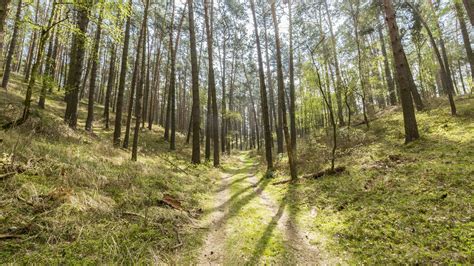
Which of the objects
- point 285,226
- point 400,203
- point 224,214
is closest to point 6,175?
point 224,214

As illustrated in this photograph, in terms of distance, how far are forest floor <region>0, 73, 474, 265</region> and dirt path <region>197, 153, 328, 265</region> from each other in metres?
0.02

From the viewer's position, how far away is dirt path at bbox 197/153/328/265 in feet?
12.8

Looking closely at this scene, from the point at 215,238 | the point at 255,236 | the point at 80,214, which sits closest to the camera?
the point at 80,214

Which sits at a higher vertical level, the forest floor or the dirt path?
the forest floor

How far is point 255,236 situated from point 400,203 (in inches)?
125

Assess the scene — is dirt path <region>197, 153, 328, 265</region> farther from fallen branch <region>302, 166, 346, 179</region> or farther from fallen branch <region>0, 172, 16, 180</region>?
fallen branch <region>0, 172, 16, 180</region>

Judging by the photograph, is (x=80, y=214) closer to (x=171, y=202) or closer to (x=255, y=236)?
(x=171, y=202)

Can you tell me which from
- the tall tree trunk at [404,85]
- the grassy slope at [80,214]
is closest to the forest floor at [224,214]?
the grassy slope at [80,214]

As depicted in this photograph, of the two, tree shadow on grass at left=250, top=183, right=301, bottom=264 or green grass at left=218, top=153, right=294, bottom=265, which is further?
tree shadow on grass at left=250, top=183, right=301, bottom=264

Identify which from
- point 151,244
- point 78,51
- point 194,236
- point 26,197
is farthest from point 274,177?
point 78,51

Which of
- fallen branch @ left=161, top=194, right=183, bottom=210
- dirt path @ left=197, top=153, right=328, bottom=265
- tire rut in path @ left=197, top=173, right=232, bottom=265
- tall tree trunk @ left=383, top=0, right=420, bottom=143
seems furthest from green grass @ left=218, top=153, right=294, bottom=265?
tall tree trunk @ left=383, top=0, right=420, bottom=143

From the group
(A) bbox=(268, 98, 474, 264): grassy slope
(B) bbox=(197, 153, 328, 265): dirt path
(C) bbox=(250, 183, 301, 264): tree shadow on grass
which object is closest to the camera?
(A) bbox=(268, 98, 474, 264): grassy slope

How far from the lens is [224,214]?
5.96 m

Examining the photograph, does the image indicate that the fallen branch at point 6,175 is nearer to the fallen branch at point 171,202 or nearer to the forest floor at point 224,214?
the forest floor at point 224,214
